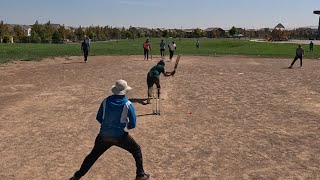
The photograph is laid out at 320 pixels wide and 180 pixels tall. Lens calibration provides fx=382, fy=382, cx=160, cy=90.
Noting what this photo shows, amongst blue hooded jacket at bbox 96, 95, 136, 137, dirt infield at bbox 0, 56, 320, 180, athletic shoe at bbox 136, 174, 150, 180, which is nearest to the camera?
blue hooded jacket at bbox 96, 95, 136, 137

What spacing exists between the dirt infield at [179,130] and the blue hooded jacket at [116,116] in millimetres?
1225

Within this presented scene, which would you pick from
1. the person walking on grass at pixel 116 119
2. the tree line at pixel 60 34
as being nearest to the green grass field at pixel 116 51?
the tree line at pixel 60 34

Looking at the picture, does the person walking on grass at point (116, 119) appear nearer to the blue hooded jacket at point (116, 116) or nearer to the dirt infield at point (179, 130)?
the blue hooded jacket at point (116, 116)

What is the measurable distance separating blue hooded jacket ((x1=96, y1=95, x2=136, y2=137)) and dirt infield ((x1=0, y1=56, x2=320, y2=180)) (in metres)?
1.23

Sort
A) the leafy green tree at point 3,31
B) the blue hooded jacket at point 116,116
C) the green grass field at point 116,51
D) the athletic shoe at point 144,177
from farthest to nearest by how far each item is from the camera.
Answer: the leafy green tree at point 3,31 < the green grass field at point 116,51 < the athletic shoe at point 144,177 < the blue hooded jacket at point 116,116

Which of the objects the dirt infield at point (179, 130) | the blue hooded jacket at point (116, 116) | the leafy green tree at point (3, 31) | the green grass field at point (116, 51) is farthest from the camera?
the leafy green tree at point (3, 31)

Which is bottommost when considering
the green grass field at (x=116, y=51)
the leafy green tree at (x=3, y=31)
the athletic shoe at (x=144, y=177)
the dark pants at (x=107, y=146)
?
the athletic shoe at (x=144, y=177)

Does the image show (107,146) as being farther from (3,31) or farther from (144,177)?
(3,31)

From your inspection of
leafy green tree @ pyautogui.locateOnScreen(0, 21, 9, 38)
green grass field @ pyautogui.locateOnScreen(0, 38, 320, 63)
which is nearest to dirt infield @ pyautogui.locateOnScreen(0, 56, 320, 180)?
green grass field @ pyautogui.locateOnScreen(0, 38, 320, 63)

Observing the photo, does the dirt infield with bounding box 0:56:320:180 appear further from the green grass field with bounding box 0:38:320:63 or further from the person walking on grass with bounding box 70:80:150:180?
the green grass field with bounding box 0:38:320:63

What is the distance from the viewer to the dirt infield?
7730mm

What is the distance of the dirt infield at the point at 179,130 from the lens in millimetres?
7730

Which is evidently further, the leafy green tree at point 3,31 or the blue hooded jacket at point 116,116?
the leafy green tree at point 3,31

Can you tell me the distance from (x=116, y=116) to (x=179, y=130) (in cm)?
438
